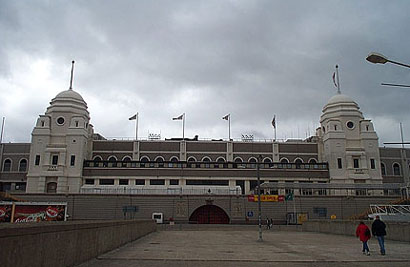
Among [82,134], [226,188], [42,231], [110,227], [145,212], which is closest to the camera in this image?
[42,231]

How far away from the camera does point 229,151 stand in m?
73.8

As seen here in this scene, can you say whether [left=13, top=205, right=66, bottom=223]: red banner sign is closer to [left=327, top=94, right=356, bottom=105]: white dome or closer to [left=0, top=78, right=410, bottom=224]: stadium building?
[left=0, top=78, right=410, bottom=224]: stadium building

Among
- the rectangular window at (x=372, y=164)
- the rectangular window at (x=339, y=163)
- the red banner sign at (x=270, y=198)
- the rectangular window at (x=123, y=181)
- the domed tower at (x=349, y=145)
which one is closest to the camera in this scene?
the red banner sign at (x=270, y=198)

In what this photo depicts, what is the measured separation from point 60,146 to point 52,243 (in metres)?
62.7

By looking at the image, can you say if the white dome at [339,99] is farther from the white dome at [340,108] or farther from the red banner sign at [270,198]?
the red banner sign at [270,198]

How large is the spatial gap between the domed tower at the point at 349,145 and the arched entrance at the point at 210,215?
73.0 feet

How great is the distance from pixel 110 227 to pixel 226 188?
Answer: 4822cm

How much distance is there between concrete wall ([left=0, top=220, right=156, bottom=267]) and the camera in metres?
7.61

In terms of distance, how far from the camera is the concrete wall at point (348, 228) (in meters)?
24.3

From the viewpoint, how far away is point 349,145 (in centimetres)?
7181

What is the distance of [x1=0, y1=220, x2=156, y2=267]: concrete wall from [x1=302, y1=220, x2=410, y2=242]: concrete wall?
18.6 metres

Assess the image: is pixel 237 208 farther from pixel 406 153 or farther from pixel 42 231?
pixel 42 231

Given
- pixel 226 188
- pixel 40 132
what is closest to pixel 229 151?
pixel 226 188

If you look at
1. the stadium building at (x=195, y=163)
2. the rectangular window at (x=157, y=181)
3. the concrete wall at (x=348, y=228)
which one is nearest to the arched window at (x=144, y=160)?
the stadium building at (x=195, y=163)
